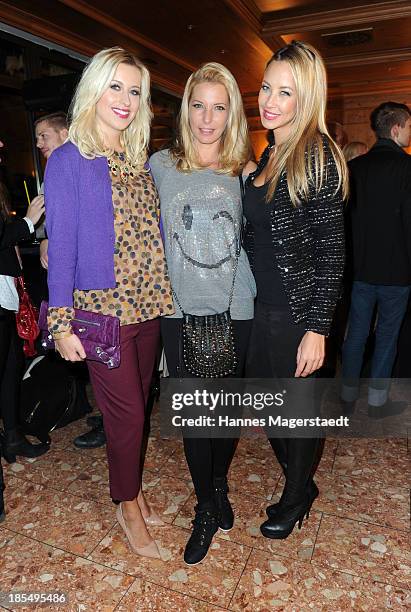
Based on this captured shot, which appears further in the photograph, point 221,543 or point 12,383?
point 12,383

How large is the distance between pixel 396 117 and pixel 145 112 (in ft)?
5.54

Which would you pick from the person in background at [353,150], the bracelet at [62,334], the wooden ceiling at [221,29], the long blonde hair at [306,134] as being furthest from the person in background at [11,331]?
the wooden ceiling at [221,29]

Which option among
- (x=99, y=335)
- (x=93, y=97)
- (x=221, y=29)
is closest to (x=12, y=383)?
(x=99, y=335)

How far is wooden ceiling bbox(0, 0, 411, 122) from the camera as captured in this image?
414cm

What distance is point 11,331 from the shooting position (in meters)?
2.04

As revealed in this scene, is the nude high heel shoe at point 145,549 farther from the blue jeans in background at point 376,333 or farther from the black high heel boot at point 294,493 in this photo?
the blue jeans in background at point 376,333

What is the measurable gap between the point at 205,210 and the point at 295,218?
30 cm

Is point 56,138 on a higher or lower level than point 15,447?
higher

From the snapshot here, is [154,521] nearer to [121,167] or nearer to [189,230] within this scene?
[189,230]

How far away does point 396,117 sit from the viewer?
2592 millimetres

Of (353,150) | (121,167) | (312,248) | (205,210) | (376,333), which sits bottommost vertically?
(376,333)

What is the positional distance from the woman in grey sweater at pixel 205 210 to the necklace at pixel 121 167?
0.13 m

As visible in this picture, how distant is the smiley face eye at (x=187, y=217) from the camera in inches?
60.5

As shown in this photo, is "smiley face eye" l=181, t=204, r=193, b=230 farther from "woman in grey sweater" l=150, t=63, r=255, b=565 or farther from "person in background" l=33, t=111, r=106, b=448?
"person in background" l=33, t=111, r=106, b=448
